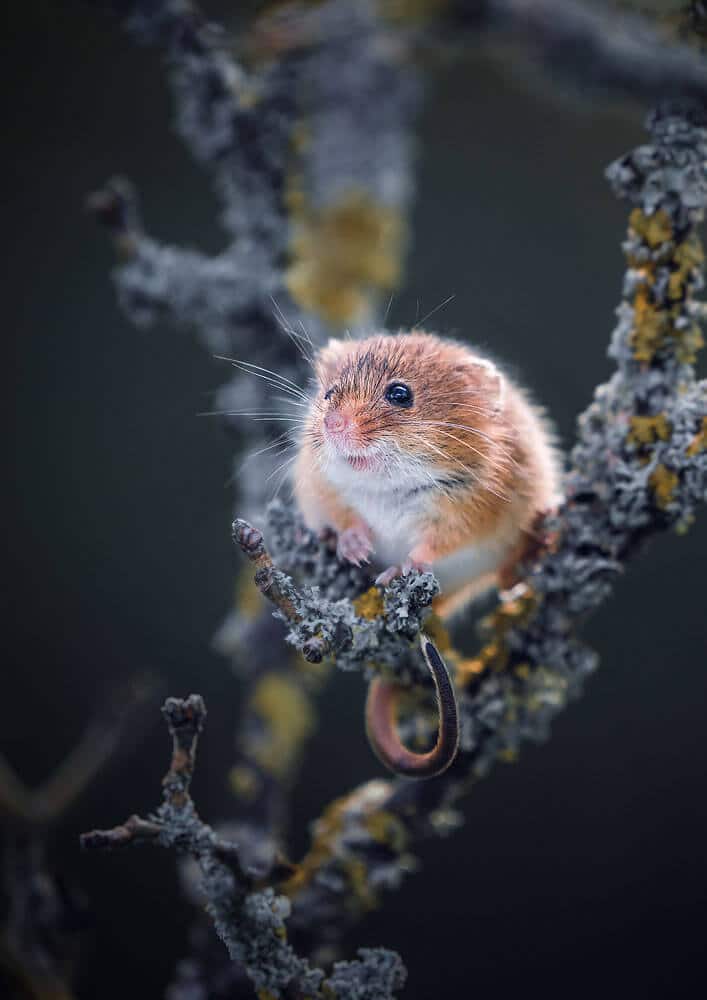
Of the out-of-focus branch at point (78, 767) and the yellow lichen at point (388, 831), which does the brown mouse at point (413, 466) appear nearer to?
the yellow lichen at point (388, 831)

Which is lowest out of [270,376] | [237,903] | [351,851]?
[237,903]

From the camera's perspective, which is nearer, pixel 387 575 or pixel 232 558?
pixel 387 575

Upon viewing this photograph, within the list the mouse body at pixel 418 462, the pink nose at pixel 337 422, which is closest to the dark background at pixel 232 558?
the mouse body at pixel 418 462

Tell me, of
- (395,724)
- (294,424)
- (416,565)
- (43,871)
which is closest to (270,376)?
(294,424)

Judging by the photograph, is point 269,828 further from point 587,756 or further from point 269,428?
point 269,428

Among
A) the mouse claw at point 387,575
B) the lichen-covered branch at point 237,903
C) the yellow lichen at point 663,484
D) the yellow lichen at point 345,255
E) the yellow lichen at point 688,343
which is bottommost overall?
the lichen-covered branch at point 237,903

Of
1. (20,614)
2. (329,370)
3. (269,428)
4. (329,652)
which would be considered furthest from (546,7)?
(20,614)

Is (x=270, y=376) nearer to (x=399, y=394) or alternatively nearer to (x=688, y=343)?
(x=399, y=394)
